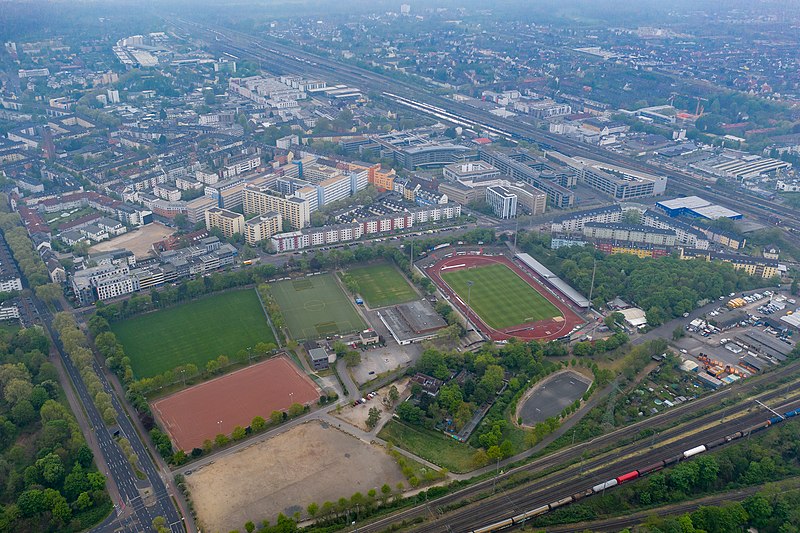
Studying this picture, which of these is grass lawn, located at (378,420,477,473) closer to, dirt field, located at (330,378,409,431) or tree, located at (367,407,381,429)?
tree, located at (367,407,381,429)

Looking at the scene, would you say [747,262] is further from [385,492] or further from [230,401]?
[230,401]

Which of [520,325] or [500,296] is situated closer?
[520,325]

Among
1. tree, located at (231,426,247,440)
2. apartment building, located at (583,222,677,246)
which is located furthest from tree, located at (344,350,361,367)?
apartment building, located at (583,222,677,246)

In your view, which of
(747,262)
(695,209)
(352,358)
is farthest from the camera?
(695,209)

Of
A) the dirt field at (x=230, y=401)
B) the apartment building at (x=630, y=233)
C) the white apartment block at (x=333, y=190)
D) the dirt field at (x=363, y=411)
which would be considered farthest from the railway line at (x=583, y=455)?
the white apartment block at (x=333, y=190)

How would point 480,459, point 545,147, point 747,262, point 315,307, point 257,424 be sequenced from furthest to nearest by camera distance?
point 545,147 → point 747,262 → point 315,307 → point 257,424 → point 480,459

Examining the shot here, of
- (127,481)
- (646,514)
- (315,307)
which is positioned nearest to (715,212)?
(315,307)

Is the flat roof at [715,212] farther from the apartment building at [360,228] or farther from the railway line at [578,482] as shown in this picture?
the railway line at [578,482]
